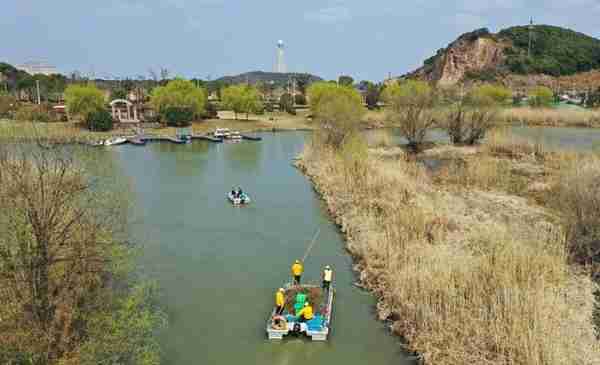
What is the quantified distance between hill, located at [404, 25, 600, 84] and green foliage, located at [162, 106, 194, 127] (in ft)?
336

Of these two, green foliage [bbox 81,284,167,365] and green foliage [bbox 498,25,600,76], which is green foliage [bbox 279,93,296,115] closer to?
green foliage [bbox 81,284,167,365]

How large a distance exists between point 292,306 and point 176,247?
8594mm

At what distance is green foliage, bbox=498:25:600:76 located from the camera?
13638 centimetres

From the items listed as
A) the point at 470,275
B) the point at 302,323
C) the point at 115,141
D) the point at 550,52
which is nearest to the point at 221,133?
the point at 115,141

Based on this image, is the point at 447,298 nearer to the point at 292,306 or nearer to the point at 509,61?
the point at 292,306

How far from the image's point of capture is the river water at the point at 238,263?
41.7ft

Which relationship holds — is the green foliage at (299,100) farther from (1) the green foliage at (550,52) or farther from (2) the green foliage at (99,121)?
(1) the green foliage at (550,52)

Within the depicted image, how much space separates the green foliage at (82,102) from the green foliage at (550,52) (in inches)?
4895

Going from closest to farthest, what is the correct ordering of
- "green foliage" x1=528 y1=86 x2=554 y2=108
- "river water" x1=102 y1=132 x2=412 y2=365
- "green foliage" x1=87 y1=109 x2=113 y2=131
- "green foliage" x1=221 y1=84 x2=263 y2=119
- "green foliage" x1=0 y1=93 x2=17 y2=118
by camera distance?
1. "green foliage" x1=0 y1=93 x2=17 y2=118
2. "river water" x1=102 y1=132 x2=412 y2=365
3. "green foliage" x1=87 y1=109 x2=113 y2=131
4. "green foliage" x1=221 y1=84 x2=263 y2=119
5. "green foliage" x1=528 y1=86 x2=554 y2=108

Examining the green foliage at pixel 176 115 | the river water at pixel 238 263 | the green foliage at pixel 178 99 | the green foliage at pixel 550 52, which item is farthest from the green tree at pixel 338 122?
the green foliage at pixel 550 52

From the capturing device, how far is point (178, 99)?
66.3 meters

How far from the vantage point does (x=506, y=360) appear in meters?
10.3

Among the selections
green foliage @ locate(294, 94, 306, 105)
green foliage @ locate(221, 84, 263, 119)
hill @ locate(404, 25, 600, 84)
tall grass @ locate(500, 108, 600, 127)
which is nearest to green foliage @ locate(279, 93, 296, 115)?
green foliage @ locate(221, 84, 263, 119)

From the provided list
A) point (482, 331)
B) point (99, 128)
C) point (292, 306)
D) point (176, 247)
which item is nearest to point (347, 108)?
point (176, 247)
